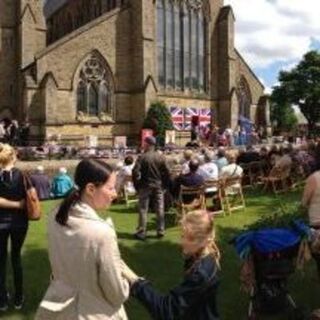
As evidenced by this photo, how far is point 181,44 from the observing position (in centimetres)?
4053

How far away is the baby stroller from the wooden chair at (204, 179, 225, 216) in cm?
615

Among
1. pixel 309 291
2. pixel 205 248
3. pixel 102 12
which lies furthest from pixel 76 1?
pixel 205 248

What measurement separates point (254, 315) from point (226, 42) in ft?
120

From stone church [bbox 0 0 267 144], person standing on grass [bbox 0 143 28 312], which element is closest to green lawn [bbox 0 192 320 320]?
person standing on grass [bbox 0 143 28 312]

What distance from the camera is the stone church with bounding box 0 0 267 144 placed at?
1342 inches

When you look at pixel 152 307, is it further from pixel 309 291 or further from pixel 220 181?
pixel 220 181

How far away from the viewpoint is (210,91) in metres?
41.9

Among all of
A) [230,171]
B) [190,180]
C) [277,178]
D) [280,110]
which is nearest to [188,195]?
[190,180]

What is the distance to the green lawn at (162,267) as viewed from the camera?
7690 millimetres

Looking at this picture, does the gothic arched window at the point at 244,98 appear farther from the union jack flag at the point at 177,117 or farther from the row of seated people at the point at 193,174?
the row of seated people at the point at 193,174

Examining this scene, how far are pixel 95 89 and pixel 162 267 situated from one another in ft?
90.1

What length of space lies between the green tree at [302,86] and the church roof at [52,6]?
69.7 feet

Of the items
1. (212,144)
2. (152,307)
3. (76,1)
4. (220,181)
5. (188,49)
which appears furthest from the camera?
(76,1)

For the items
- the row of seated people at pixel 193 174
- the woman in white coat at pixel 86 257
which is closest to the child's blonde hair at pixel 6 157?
the woman in white coat at pixel 86 257
